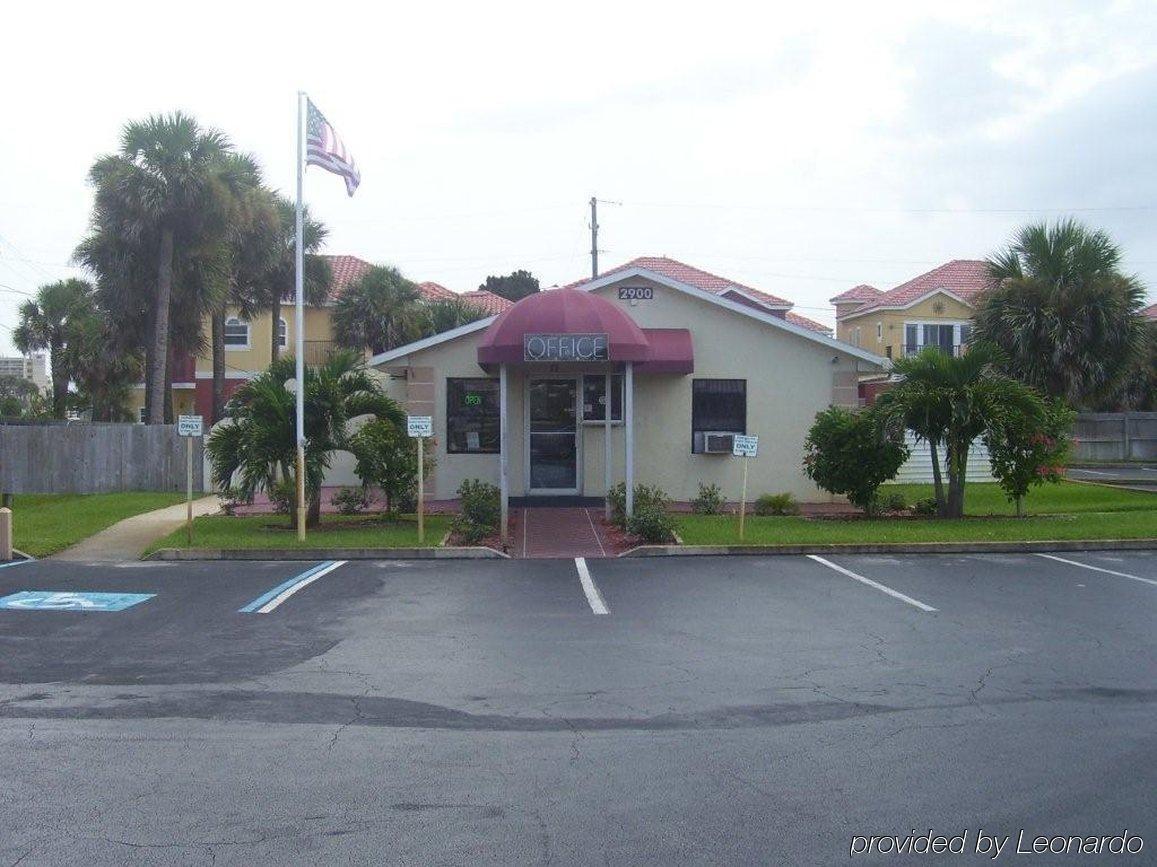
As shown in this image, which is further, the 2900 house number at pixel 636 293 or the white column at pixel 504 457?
the 2900 house number at pixel 636 293

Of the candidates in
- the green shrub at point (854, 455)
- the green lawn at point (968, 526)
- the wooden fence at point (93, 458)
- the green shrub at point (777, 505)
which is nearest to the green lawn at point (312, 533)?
the green lawn at point (968, 526)

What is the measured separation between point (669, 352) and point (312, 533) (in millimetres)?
7490

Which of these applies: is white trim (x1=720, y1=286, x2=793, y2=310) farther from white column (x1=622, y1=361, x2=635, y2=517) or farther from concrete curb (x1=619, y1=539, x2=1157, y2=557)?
concrete curb (x1=619, y1=539, x2=1157, y2=557)

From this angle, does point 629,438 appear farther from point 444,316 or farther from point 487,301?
point 487,301

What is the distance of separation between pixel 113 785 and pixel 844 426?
15.4m

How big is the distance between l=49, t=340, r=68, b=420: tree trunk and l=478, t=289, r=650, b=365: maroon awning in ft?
125

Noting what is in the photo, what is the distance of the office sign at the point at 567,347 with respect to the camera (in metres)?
18.0

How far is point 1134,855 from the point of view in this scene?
17.0ft

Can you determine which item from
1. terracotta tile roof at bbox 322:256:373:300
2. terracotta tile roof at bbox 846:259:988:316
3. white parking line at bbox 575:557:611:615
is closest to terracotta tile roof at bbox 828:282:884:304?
terracotta tile roof at bbox 846:259:988:316

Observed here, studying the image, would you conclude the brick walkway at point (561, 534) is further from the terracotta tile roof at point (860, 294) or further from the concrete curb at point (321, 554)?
the terracotta tile roof at point (860, 294)

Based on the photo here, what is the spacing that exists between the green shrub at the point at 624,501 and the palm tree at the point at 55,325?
3880 centimetres

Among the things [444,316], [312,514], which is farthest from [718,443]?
[444,316]

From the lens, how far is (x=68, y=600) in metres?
12.6

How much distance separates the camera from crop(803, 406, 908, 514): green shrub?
1964 centimetres
